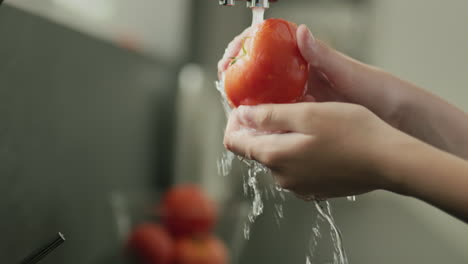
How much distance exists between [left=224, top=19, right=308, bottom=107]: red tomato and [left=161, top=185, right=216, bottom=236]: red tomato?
661 millimetres

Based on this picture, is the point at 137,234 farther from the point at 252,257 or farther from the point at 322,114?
the point at 322,114

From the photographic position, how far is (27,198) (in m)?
0.67

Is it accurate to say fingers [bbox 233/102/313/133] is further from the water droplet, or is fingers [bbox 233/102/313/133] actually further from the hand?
the water droplet

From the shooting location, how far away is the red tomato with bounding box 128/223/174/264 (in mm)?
1032

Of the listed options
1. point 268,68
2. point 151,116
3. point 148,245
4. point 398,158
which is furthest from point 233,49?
point 151,116

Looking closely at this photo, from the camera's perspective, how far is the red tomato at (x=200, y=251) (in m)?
1.08

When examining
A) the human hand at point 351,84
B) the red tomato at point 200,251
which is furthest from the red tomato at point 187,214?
the human hand at point 351,84

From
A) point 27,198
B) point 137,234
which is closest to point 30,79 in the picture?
point 27,198

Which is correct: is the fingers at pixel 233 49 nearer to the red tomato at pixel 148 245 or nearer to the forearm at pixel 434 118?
the forearm at pixel 434 118

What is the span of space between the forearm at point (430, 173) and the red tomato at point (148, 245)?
705 mm

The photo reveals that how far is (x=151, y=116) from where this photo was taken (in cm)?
132

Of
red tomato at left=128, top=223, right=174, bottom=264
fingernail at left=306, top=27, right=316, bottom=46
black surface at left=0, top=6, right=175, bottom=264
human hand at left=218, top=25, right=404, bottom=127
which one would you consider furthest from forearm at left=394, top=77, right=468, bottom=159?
red tomato at left=128, top=223, right=174, bottom=264

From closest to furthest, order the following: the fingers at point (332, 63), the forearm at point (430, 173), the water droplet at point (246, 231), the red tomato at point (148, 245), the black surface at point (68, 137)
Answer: the forearm at point (430, 173)
the fingers at point (332, 63)
the black surface at point (68, 137)
the red tomato at point (148, 245)
the water droplet at point (246, 231)

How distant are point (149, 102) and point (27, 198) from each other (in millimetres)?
663
